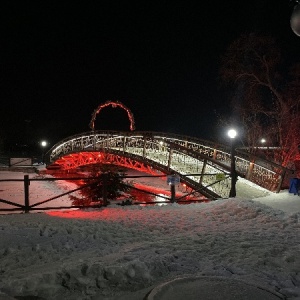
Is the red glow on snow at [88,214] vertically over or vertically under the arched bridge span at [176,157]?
under

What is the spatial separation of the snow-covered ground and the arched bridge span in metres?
6.75

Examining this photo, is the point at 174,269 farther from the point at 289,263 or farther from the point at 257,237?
the point at 257,237

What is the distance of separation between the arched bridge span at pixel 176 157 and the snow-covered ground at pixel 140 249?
675 cm

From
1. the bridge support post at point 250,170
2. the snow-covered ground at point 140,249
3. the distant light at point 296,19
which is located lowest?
the snow-covered ground at point 140,249

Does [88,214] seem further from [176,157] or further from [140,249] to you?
[176,157]

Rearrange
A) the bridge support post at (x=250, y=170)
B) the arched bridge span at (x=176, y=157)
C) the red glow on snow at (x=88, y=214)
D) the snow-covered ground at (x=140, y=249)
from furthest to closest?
the bridge support post at (x=250, y=170)
the arched bridge span at (x=176, y=157)
the red glow on snow at (x=88, y=214)
the snow-covered ground at (x=140, y=249)

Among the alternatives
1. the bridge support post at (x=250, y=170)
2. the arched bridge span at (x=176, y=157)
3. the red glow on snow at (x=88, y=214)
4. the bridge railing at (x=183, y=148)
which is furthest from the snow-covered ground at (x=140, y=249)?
the bridge support post at (x=250, y=170)

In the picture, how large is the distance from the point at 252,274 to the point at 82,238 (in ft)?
13.4

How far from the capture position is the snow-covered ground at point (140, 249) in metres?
5.35

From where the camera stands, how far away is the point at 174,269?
19.6 feet

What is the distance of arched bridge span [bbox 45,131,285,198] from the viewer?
20.1 metres

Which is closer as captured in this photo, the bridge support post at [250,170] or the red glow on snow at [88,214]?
the red glow on snow at [88,214]

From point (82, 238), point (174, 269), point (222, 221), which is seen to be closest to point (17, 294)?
point (174, 269)

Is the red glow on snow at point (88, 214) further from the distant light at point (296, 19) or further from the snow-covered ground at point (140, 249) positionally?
the distant light at point (296, 19)
